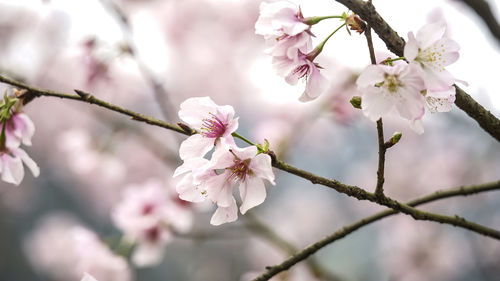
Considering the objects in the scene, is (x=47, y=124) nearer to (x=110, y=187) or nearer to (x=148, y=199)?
(x=110, y=187)

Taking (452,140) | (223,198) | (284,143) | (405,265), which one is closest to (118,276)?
(284,143)

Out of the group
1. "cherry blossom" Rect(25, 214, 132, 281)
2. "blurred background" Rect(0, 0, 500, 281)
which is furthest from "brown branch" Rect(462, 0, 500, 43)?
"cherry blossom" Rect(25, 214, 132, 281)

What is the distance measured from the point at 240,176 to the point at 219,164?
1.5 inches

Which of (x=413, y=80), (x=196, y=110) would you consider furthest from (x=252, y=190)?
(x=413, y=80)

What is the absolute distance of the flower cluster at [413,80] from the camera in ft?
1.65

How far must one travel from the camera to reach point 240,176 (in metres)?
0.61

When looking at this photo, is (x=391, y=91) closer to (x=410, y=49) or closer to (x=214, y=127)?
(x=410, y=49)

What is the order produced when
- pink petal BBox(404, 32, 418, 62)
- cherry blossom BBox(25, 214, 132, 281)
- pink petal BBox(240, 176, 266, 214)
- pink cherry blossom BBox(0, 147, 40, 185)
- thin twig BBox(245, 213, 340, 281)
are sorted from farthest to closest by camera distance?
cherry blossom BBox(25, 214, 132, 281) → thin twig BBox(245, 213, 340, 281) → pink cherry blossom BBox(0, 147, 40, 185) → pink petal BBox(240, 176, 266, 214) → pink petal BBox(404, 32, 418, 62)

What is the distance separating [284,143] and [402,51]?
1320mm

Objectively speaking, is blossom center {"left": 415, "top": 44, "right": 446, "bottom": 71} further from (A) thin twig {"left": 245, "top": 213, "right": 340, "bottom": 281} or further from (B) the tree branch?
(A) thin twig {"left": 245, "top": 213, "right": 340, "bottom": 281}

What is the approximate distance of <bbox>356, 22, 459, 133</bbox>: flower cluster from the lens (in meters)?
0.50

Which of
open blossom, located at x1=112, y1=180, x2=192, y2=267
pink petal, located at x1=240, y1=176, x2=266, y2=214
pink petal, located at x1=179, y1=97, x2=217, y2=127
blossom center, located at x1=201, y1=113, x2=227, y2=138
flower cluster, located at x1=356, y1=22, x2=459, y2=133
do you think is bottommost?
pink petal, located at x1=240, y1=176, x2=266, y2=214

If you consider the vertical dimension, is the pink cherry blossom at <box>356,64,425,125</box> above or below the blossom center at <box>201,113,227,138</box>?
above

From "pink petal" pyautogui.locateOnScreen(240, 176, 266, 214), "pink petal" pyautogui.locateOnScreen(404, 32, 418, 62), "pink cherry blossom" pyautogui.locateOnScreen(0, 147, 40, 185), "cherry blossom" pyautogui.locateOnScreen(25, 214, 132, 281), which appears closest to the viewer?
"pink petal" pyautogui.locateOnScreen(404, 32, 418, 62)
